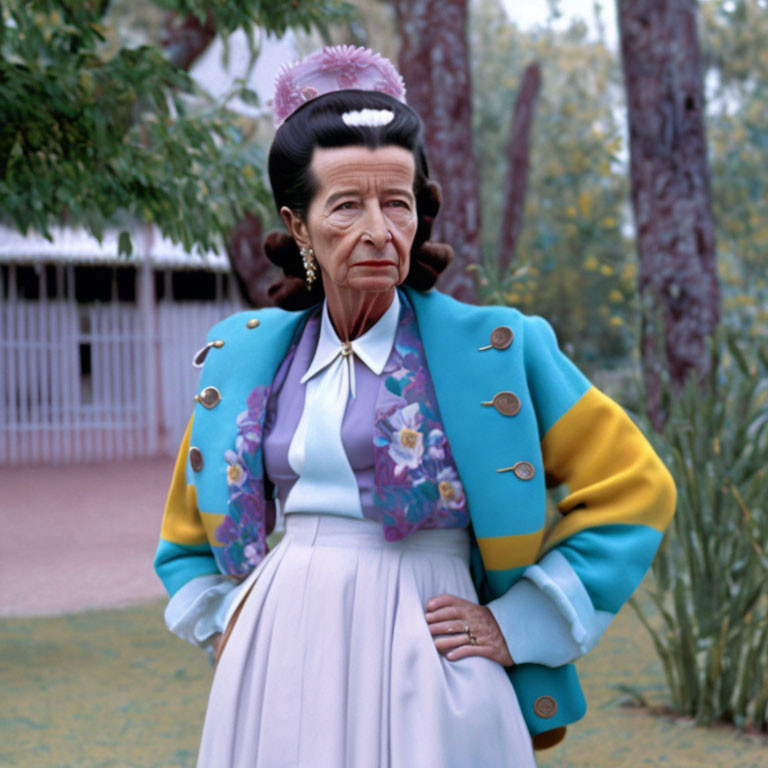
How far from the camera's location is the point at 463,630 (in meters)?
1.96

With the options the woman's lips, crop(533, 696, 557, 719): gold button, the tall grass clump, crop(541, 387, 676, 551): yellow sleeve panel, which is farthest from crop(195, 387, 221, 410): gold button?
the tall grass clump

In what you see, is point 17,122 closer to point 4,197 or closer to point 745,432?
point 4,197

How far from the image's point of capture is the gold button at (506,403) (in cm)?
197

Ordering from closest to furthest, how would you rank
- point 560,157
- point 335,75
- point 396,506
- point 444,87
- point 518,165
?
point 396,506 → point 335,75 → point 444,87 → point 518,165 → point 560,157

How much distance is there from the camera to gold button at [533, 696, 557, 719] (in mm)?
2006

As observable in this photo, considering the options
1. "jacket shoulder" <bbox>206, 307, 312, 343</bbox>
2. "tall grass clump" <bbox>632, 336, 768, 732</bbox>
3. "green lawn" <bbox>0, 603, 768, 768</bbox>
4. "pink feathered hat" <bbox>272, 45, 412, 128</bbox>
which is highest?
"pink feathered hat" <bbox>272, 45, 412, 128</bbox>

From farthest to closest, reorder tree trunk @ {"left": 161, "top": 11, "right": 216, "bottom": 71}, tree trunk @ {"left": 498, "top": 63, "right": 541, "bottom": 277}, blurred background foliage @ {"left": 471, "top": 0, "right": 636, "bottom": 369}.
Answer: blurred background foliage @ {"left": 471, "top": 0, "right": 636, "bottom": 369} < tree trunk @ {"left": 498, "top": 63, "right": 541, "bottom": 277} < tree trunk @ {"left": 161, "top": 11, "right": 216, "bottom": 71}

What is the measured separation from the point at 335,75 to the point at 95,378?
15.1 meters

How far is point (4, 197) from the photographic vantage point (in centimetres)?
493

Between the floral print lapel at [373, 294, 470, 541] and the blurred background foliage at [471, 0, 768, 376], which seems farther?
the blurred background foliage at [471, 0, 768, 376]

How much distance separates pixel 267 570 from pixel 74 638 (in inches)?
204

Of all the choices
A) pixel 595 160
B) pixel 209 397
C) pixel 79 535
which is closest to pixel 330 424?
pixel 209 397

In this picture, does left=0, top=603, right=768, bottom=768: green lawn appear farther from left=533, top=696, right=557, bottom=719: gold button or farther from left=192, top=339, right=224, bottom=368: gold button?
left=192, top=339, right=224, bottom=368: gold button

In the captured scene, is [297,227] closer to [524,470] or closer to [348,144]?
[348,144]
